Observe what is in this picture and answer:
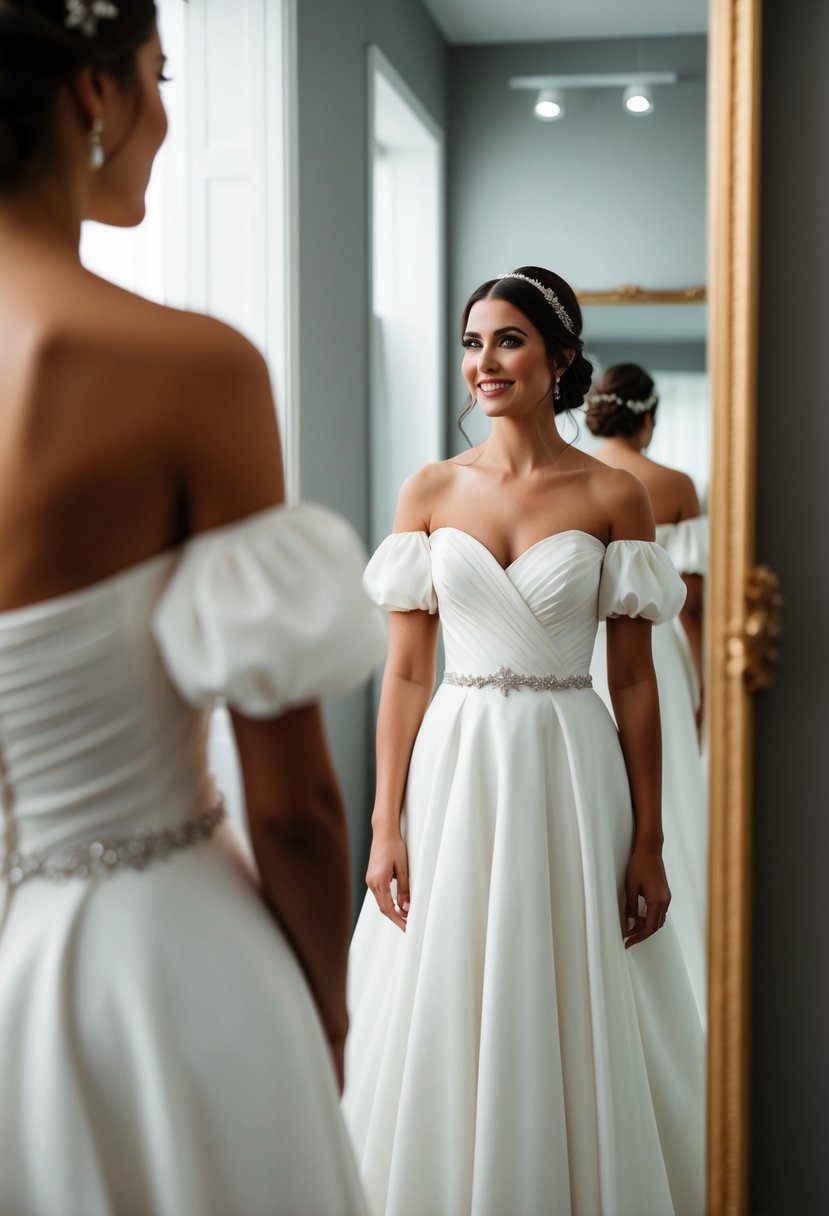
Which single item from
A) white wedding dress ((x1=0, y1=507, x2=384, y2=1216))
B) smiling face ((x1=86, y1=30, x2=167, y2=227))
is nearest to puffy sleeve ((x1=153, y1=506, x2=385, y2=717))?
white wedding dress ((x1=0, y1=507, x2=384, y2=1216))

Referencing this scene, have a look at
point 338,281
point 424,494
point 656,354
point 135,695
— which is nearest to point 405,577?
point 424,494

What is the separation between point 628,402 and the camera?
1.12 m

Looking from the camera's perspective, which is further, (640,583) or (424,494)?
(424,494)

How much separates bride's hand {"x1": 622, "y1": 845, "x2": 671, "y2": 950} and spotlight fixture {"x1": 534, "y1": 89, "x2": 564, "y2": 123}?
805 mm

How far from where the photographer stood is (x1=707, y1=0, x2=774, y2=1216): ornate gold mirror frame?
1.02 meters

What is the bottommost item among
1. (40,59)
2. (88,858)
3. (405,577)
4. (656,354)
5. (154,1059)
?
(154,1059)

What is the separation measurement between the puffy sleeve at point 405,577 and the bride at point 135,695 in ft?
1.89

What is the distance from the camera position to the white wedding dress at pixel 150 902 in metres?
0.61

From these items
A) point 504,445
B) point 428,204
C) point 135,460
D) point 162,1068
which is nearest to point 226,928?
point 162,1068

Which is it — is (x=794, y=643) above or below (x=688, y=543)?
below

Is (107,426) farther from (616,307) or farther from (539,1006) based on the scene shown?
(539,1006)

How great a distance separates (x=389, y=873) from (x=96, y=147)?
88 cm

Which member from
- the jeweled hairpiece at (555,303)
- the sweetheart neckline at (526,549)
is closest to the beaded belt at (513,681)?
the sweetheart neckline at (526,549)

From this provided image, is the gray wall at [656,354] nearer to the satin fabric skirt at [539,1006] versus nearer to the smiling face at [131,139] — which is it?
the satin fabric skirt at [539,1006]
